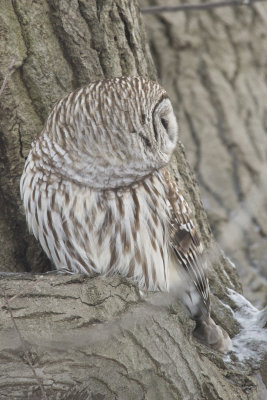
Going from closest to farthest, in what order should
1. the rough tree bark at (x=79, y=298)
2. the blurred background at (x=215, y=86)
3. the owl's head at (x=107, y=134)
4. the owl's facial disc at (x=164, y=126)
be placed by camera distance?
the rough tree bark at (x=79, y=298), the owl's head at (x=107, y=134), the owl's facial disc at (x=164, y=126), the blurred background at (x=215, y=86)

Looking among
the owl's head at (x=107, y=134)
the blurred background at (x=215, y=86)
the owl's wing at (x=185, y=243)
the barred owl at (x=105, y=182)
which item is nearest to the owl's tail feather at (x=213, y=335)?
the owl's wing at (x=185, y=243)

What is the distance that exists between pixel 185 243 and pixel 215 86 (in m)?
3.54

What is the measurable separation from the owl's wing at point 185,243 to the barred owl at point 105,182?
0.07 metres

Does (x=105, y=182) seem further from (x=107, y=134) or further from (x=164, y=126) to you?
(x=164, y=126)

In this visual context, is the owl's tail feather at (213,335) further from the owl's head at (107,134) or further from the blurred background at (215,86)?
the blurred background at (215,86)

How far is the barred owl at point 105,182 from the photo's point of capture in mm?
3898

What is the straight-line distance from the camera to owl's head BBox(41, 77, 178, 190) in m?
3.88

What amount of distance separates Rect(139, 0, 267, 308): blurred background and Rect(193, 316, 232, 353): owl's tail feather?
3.09 m

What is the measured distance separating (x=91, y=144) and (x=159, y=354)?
3.77ft

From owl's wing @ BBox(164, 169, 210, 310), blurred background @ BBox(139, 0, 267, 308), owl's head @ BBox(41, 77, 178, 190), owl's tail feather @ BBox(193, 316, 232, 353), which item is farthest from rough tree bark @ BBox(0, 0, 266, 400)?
blurred background @ BBox(139, 0, 267, 308)

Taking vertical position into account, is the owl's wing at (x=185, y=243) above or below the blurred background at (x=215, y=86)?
below

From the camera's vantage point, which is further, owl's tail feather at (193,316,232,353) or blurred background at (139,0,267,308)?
blurred background at (139,0,267,308)

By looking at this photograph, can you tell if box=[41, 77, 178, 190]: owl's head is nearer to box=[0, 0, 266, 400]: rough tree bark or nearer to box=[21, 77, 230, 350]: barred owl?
box=[21, 77, 230, 350]: barred owl

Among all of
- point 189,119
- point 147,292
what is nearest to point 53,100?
point 147,292
